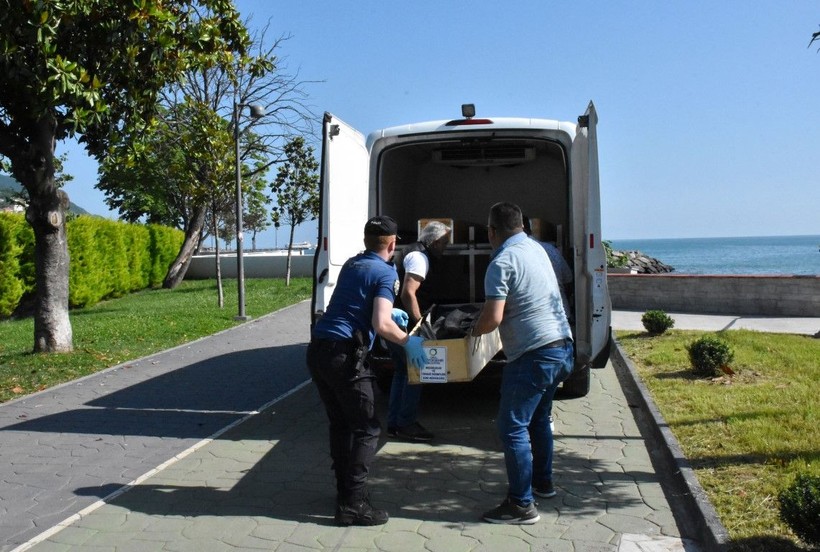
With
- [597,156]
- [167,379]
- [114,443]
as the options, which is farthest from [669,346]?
[114,443]

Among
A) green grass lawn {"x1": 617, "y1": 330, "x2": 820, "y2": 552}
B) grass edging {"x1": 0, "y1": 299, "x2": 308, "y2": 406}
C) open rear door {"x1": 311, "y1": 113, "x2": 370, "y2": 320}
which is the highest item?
open rear door {"x1": 311, "y1": 113, "x2": 370, "y2": 320}

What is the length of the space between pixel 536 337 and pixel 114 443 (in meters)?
4.12

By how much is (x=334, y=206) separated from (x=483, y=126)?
5.14 ft

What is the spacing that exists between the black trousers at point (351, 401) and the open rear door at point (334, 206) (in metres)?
2.39

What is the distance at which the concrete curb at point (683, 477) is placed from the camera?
4.47 metres

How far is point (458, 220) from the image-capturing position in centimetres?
971

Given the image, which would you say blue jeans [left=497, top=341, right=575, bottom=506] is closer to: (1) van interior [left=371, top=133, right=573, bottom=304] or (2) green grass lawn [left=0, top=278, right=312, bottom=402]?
(1) van interior [left=371, top=133, right=573, bottom=304]

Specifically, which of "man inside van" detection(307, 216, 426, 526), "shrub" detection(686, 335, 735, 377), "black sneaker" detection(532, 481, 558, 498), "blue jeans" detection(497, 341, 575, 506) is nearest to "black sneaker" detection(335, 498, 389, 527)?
"man inside van" detection(307, 216, 426, 526)

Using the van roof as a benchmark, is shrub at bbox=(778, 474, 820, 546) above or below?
below

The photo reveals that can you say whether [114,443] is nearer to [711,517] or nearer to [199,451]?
[199,451]

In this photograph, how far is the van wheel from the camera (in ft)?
25.3

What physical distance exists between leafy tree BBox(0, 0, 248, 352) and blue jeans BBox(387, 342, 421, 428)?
17.7 ft

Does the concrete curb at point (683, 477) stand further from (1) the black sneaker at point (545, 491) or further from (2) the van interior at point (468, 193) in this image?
(2) the van interior at point (468, 193)

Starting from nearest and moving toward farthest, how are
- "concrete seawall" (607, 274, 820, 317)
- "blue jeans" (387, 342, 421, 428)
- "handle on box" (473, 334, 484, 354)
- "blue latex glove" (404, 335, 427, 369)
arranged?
"blue latex glove" (404, 335, 427, 369) < "handle on box" (473, 334, 484, 354) < "blue jeans" (387, 342, 421, 428) < "concrete seawall" (607, 274, 820, 317)
